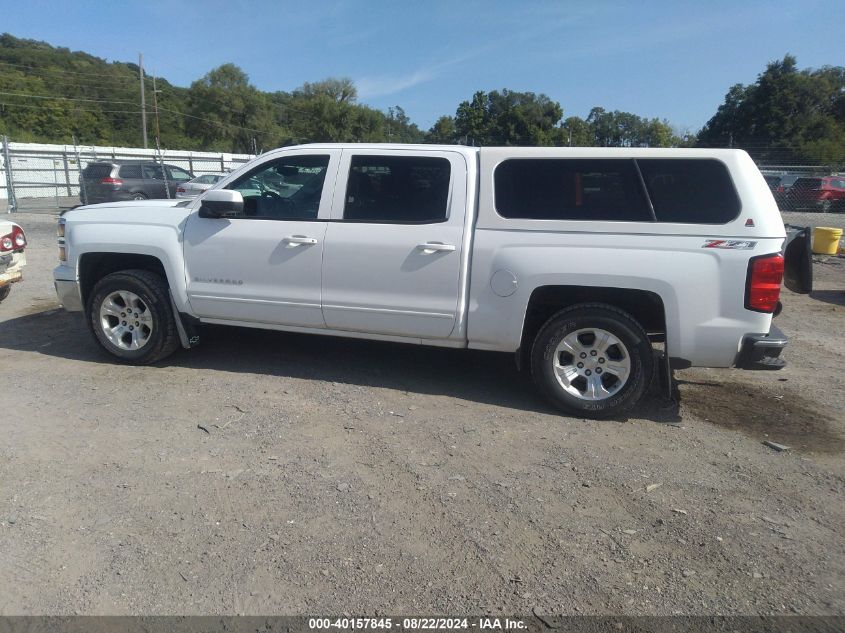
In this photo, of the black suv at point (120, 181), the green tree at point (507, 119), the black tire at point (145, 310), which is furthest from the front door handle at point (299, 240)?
the black suv at point (120, 181)

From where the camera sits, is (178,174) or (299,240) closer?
(299,240)

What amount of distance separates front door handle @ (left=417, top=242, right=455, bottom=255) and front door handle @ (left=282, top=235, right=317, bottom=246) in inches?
35.4

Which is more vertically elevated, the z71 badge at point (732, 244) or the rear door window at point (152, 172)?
the rear door window at point (152, 172)

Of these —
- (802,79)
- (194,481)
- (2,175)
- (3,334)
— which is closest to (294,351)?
→ (194,481)

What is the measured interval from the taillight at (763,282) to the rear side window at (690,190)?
36cm

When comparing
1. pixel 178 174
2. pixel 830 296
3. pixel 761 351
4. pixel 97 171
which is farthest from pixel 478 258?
pixel 178 174

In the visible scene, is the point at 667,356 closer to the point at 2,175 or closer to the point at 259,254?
the point at 259,254

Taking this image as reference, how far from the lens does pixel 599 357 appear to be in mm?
4754

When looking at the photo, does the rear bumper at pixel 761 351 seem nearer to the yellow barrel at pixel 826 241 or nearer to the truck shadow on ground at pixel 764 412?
the truck shadow on ground at pixel 764 412

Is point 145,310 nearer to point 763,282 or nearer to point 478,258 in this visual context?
point 478,258

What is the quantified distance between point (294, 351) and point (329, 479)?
2656 millimetres

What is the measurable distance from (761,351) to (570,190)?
172 cm

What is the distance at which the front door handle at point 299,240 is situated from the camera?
17.0 feet

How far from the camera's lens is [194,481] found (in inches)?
148
